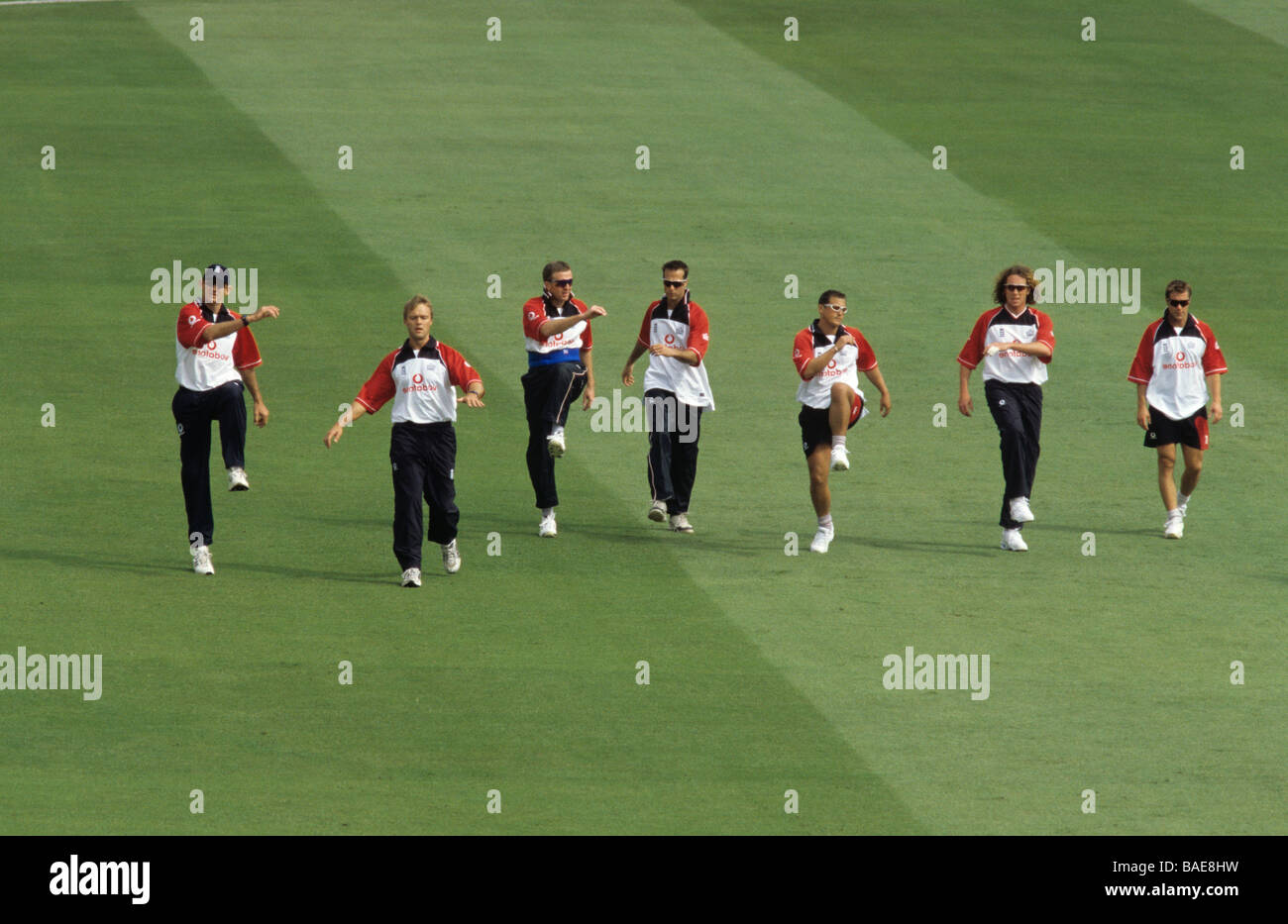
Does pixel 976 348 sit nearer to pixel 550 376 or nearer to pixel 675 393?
pixel 675 393

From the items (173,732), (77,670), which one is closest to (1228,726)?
(173,732)

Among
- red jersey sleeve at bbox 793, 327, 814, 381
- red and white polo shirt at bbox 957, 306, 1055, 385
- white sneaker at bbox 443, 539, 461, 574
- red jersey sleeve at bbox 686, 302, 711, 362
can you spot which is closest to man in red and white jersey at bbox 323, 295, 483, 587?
white sneaker at bbox 443, 539, 461, 574

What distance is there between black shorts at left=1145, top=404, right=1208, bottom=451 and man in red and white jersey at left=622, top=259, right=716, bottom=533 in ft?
12.8

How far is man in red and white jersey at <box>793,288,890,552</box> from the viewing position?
15.9 m

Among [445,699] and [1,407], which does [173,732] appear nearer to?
[445,699]

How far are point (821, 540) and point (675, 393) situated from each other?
1.78 metres

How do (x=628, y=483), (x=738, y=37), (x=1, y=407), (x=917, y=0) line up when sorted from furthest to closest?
1. (x=917, y=0)
2. (x=738, y=37)
3. (x=1, y=407)
4. (x=628, y=483)

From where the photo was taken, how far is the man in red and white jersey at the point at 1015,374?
53.5 ft

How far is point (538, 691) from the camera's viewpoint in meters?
12.8

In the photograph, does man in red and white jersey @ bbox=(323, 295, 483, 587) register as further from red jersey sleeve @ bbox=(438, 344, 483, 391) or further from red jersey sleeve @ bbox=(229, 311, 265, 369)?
red jersey sleeve @ bbox=(229, 311, 265, 369)

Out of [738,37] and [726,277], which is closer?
[726,277]

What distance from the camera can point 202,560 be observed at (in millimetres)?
15188

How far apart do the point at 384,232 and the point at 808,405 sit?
11840 mm

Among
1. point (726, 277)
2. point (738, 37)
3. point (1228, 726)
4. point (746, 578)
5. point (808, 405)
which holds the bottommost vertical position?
point (1228, 726)
